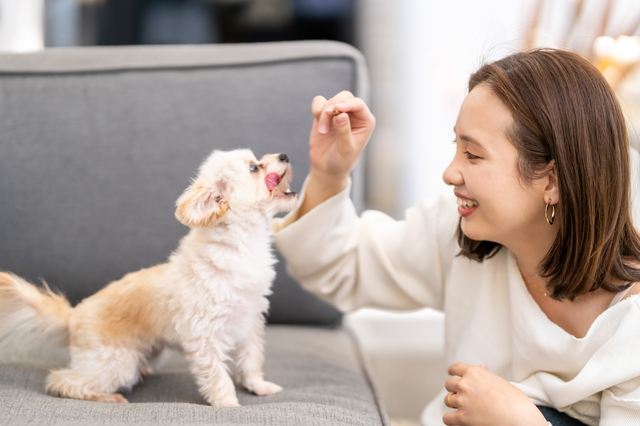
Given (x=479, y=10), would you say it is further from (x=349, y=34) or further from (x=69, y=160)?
(x=69, y=160)

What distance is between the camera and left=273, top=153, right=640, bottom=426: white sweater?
0.83m

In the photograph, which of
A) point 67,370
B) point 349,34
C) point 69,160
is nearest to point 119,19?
point 349,34

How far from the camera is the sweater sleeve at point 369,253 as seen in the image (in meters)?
1.07

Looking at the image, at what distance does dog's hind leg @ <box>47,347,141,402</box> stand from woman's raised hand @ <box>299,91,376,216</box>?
459 millimetres

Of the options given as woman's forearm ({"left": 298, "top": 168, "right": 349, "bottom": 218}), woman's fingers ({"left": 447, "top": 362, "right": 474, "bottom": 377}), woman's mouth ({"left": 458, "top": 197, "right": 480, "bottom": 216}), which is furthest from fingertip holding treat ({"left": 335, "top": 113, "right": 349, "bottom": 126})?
woman's fingers ({"left": 447, "top": 362, "right": 474, "bottom": 377})

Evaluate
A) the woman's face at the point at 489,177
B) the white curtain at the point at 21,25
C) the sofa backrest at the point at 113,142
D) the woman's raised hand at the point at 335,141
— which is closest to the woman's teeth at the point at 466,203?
the woman's face at the point at 489,177

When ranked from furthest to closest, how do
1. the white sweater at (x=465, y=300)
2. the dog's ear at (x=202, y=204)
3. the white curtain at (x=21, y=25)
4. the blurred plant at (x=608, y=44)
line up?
1. the white curtain at (x=21, y=25)
2. the blurred plant at (x=608, y=44)
3. the white sweater at (x=465, y=300)
4. the dog's ear at (x=202, y=204)

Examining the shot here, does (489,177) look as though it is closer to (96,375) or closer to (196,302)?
(196,302)

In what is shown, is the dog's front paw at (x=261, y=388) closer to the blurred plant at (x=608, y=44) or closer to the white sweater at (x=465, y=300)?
the white sweater at (x=465, y=300)

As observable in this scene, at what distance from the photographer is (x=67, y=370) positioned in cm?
84

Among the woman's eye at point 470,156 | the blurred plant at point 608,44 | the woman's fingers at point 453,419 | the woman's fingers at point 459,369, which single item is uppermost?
the blurred plant at point 608,44

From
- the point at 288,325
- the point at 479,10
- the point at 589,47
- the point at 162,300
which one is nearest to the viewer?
the point at 162,300

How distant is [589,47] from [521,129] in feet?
4.76

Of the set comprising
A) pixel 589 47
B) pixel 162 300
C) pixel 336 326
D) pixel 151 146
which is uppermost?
pixel 589 47
